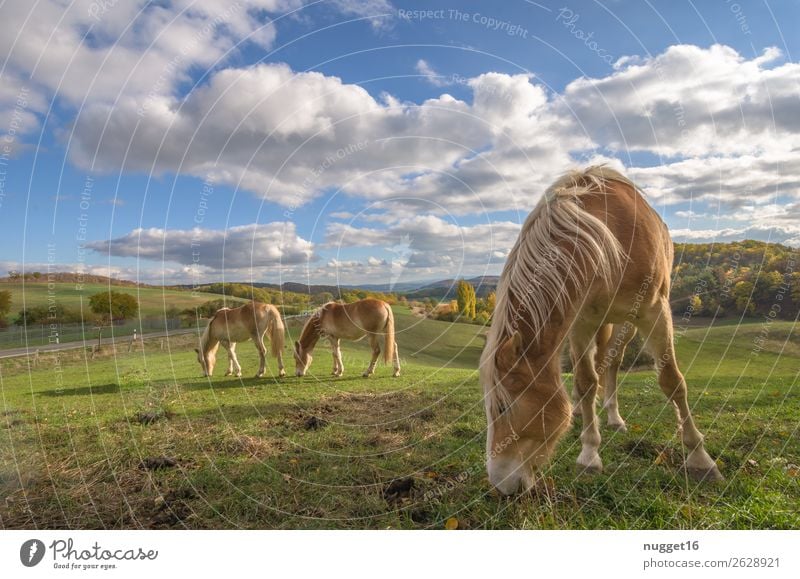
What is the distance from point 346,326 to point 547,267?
9328mm

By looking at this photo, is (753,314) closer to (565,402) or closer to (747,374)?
(565,402)

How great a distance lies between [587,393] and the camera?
4.45 m

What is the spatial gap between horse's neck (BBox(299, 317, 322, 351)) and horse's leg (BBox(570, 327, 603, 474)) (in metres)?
8.44

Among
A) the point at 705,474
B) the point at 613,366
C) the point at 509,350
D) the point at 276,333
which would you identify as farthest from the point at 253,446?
the point at 276,333

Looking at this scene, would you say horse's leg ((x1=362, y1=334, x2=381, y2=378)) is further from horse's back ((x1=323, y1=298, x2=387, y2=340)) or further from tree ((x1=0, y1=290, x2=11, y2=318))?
tree ((x1=0, y1=290, x2=11, y2=318))

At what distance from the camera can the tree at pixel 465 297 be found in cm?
450

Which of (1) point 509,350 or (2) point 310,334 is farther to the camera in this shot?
(2) point 310,334

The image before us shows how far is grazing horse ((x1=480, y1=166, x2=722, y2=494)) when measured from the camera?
112 inches

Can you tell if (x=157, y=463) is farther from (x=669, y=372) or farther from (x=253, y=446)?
(x=669, y=372)

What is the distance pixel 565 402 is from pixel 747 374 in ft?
26.1

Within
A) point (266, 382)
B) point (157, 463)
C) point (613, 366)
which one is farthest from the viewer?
point (266, 382)

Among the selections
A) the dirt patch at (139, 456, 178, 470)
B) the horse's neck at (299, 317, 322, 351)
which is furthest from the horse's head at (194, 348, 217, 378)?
the dirt patch at (139, 456, 178, 470)

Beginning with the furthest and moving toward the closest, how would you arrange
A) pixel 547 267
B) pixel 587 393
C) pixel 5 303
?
1. pixel 587 393
2. pixel 5 303
3. pixel 547 267
